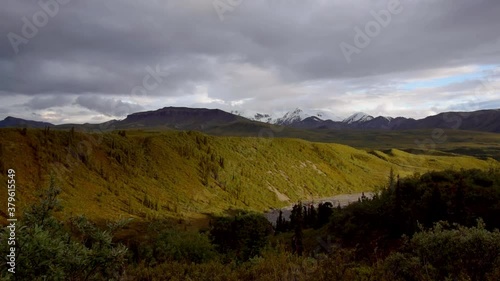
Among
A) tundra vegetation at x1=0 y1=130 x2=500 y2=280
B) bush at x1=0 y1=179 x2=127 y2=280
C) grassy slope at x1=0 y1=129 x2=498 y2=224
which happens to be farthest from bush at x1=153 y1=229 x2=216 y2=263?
bush at x1=0 y1=179 x2=127 y2=280

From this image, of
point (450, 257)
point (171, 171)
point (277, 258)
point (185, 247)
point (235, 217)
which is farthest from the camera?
point (171, 171)

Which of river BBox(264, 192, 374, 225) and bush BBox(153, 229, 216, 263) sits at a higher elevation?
bush BBox(153, 229, 216, 263)

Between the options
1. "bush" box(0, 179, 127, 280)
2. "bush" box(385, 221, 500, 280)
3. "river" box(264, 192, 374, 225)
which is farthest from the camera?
"river" box(264, 192, 374, 225)

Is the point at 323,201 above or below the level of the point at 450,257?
below

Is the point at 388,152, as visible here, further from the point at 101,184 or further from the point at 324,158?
the point at 101,184

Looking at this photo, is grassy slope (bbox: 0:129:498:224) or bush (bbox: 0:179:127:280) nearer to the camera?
bush (bbox: 0:179:127:280)

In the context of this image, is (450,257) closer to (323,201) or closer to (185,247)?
(185,247)

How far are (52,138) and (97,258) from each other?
45459mm

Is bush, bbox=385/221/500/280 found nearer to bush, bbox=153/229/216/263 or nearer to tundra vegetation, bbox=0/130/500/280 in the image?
tundra vegetation, bbox=0/130/500/280

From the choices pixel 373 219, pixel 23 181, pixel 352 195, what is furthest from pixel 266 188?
pixel 373 219

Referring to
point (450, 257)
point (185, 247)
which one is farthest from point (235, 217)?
point (450, 257)

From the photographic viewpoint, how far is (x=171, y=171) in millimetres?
57344

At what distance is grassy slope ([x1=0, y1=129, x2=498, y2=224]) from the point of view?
40500mm

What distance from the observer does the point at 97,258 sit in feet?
19.1
